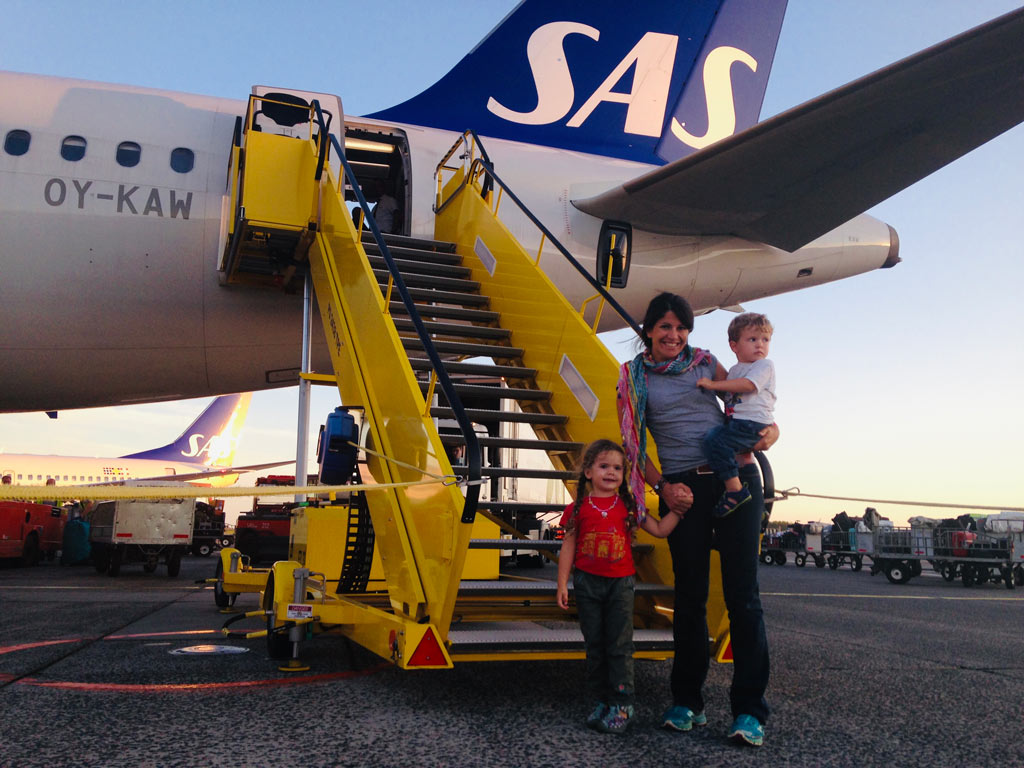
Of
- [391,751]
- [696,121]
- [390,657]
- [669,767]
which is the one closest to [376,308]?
[390,657]

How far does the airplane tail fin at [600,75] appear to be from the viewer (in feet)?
33.2

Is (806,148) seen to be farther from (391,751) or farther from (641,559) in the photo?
(391,751)

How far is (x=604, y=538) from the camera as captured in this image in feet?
9.21

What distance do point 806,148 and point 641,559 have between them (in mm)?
4415

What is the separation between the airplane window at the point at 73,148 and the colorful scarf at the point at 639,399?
634cm

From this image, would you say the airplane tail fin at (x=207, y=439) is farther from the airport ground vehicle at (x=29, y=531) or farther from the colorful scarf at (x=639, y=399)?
Answer: the colorful scarf at (x=639, y=399)

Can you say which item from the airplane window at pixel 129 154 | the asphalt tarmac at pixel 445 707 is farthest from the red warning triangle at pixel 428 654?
the airplane window at pixel 129 154

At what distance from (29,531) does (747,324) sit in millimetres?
15235

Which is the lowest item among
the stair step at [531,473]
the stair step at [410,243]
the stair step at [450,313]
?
the stair step at [531,473]

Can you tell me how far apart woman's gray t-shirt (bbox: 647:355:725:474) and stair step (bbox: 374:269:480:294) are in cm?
321

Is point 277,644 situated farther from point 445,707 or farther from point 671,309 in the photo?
point 671,309

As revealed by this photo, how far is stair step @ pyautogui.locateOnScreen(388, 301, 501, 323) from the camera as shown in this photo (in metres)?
5.64

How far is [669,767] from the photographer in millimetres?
2301

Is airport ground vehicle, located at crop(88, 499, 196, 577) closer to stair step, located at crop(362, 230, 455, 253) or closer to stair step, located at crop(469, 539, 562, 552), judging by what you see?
stair step, located at crop(362, 230, 455, 253)
